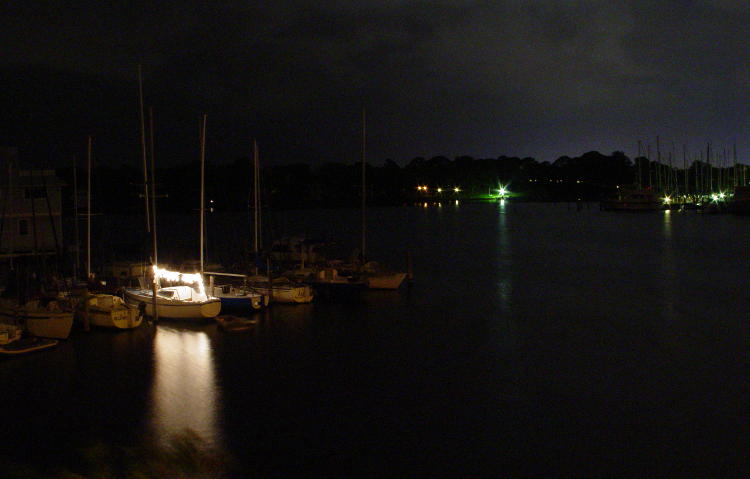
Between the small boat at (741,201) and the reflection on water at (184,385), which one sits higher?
the small boat at (741,201)

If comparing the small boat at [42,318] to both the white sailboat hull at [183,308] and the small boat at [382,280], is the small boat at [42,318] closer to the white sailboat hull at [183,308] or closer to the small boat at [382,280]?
the white sailboat hull at [183,308]

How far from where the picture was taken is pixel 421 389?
53.7ft

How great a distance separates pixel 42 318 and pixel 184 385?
5682mm

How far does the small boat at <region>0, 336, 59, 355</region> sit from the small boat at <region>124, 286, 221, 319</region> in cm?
376

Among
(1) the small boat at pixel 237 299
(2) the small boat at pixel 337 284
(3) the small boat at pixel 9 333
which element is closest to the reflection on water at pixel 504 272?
(2) the small boat at pixel 337 284

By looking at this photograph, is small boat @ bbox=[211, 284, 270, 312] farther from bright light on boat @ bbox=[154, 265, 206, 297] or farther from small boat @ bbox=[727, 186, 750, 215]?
small boat @ bbox=[727, 186, 750, 215]

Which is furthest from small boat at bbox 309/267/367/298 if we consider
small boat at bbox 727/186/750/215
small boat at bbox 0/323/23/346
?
small boat at bbox 727/186/750/215

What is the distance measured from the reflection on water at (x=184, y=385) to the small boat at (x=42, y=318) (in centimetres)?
269

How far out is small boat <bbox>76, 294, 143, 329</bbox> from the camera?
2081cm

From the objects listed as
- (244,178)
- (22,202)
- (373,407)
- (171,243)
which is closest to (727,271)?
(373,407)

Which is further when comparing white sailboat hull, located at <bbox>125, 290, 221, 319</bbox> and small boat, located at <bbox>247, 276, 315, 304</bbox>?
small boat, located at <bbox>247, 276, 315, 304</bbox>

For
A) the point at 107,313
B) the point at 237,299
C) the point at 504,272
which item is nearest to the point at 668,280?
the point at 504,272

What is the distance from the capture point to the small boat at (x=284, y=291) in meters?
25.8

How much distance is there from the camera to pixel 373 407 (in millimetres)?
15070
